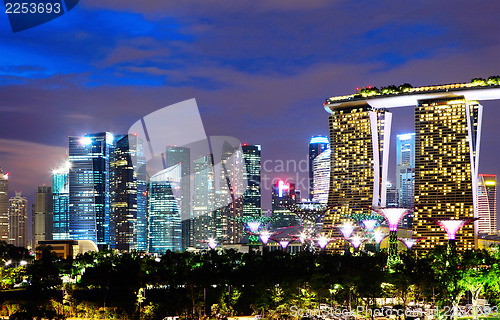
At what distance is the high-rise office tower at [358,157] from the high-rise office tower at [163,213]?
2601 inches

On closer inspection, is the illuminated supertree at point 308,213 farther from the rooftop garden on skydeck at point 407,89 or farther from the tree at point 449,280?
the tree at point 449,280

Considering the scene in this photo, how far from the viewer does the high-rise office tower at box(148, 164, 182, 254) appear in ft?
611

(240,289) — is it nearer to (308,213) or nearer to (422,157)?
(308,213)

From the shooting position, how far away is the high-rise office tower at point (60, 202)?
17838 centimetres

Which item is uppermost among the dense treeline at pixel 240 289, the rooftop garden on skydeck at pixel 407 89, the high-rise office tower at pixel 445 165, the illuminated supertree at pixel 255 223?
the rooftop garden on skydeck at pixel 407 89

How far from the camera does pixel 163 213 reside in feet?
616

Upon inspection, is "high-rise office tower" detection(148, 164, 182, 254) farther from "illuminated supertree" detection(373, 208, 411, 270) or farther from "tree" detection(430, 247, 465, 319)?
"tree" detection(430, 247, 465, 319)

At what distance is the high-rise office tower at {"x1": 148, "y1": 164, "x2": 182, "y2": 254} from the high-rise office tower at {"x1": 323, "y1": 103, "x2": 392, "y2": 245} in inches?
2601

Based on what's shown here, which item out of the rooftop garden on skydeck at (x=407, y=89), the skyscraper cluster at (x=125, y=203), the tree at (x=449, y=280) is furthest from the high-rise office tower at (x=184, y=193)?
the tree at (x=449, y=280)

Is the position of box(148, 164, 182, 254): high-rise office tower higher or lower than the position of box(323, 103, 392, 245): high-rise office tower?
lower

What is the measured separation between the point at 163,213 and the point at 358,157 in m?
75.7

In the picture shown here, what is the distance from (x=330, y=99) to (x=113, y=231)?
82314 mm

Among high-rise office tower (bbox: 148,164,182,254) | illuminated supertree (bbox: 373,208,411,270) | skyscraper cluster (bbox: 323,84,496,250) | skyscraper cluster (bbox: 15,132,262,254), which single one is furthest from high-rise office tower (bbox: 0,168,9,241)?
illuminated supertree (bbox: 373,208,411,270)

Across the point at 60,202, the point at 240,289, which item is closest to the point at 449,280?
the point at 240,289
